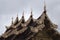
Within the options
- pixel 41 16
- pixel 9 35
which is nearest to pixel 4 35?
pixel 9 35

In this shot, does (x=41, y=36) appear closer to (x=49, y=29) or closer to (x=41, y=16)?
(x=49, y=29)

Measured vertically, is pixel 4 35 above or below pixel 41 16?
below

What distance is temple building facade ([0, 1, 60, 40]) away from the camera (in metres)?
35.4

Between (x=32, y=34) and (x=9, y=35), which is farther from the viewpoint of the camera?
(x=9, y=35)

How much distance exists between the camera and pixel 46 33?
3616cm

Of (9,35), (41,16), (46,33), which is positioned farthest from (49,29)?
(9,35)

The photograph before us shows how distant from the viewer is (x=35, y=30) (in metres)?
35.2

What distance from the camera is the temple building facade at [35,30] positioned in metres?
35.4

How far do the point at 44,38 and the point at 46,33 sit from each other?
770 mm

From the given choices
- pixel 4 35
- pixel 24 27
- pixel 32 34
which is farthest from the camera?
pixel 4 35

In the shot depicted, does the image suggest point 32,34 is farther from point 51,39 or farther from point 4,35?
point 4,35

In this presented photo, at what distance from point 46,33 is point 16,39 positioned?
14.9 ft

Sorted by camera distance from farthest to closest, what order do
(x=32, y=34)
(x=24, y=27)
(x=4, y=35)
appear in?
(x=4, y=35) → (x=24, y=27) → (x=32, y=34)

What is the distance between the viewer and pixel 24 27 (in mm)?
37938
